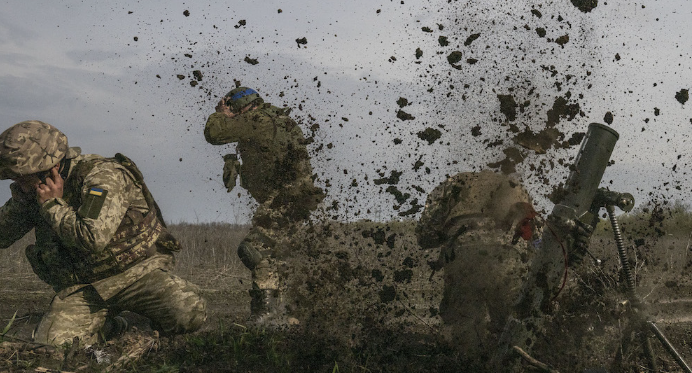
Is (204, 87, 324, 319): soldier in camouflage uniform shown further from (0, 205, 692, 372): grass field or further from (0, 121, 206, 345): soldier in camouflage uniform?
(0, 121, 206, 345): soldier in camouflage uniform

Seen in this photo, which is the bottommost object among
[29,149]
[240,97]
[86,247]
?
[86,247]

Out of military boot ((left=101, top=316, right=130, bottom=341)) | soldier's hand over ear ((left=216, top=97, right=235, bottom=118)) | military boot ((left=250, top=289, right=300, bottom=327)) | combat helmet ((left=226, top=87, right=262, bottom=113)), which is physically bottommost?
military boot ((left=101, top=316, right=130, bottom=341))

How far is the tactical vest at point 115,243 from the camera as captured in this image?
5.22 meters

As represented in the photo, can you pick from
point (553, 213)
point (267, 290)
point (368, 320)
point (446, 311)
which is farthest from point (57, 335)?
point (553, 213)

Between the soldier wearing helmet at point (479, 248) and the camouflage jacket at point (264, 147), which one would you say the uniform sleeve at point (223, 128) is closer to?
the camouflage jacket at point (264, 147)

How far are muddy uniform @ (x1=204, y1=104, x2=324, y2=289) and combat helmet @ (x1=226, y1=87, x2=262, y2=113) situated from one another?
114mm

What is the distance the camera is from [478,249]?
5.55m

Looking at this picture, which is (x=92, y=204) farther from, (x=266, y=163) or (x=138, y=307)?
(x=266, y=163)

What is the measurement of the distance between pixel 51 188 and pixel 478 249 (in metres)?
3.47

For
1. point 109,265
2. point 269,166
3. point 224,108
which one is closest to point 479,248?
point 269,166

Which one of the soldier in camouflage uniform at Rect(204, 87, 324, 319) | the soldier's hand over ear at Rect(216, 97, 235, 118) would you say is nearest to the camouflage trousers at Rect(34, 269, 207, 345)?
the soldier in camouflage uniform at Rect(204, 87, 324, 319)

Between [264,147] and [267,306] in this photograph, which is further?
[264,147]

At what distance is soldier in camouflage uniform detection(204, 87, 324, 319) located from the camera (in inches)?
279

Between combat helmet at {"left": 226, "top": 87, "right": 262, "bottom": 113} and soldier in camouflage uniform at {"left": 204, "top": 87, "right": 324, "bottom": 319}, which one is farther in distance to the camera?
combat helmet at {"left": 226, "top": 87, "right": 262, "bottom": 113}
